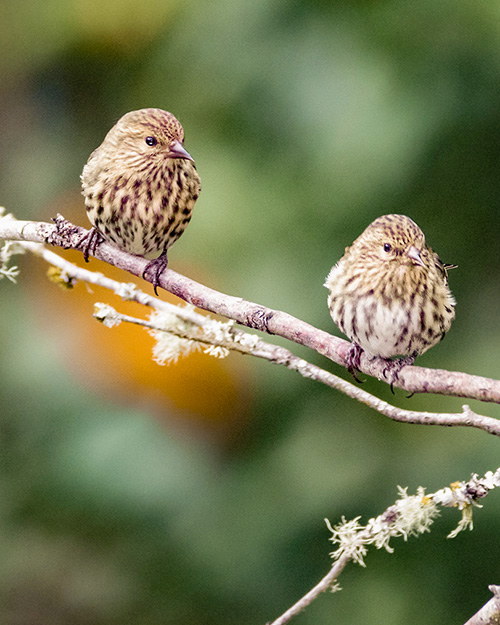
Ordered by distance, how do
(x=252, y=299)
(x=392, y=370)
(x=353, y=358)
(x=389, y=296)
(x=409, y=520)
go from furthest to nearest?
(x=252, y=299)
(x=389, y=296)
(x=353, y=358)
(x=392, y=370)
(x=409, y=520)

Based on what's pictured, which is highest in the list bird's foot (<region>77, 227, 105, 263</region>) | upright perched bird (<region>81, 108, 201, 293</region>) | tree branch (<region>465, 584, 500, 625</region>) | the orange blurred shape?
the orange blurred shape

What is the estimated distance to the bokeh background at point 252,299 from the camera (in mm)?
2754

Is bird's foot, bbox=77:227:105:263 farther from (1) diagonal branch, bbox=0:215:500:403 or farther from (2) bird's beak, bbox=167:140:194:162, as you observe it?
(2) bird's beak, bbox=167:140:194:162

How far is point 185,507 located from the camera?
3.04 m

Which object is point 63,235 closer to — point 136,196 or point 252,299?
Result: point 136,196

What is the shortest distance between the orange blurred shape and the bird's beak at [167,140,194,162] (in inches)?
67.4

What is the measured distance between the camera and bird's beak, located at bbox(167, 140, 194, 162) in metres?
1.10

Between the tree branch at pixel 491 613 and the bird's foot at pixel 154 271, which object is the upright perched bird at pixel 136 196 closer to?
the bird's foot at pixel 154 271

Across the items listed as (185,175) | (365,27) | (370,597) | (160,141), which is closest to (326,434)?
(370,597)

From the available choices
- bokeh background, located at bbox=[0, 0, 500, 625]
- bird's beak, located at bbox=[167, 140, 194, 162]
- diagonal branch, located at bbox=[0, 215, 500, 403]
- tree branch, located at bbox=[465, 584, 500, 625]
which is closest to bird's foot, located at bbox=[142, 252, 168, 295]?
diagonal branch, located at bbox=[0, 215, 500, 403]

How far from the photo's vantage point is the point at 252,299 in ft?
8.79

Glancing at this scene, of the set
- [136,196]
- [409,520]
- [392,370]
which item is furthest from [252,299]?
[409,520]

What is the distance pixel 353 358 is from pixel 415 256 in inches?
5.6

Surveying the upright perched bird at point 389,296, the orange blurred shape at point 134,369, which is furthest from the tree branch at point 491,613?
the orange blurred shape at point 134,369
